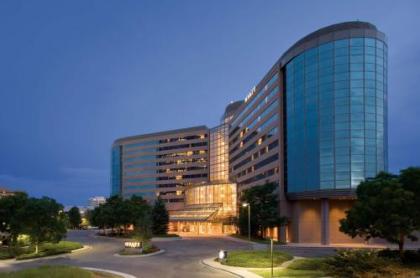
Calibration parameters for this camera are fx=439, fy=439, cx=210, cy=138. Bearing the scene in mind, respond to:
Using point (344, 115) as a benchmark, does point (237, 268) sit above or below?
below

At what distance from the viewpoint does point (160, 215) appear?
91.8 m

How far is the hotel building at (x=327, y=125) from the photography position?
6712 centimetres

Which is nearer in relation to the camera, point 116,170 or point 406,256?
point 406,256

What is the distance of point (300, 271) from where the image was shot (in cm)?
3306

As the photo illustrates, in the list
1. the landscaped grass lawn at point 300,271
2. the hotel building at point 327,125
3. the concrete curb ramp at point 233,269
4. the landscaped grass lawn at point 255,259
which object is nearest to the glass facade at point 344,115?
the hotel building at point 327,125

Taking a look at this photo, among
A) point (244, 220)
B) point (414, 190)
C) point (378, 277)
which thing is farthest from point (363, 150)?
point (378, 277)

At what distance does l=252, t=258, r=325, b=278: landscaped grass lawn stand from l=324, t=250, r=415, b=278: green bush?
4.11 feet

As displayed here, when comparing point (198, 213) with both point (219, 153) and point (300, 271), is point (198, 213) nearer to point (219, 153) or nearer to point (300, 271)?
point (219, 153)

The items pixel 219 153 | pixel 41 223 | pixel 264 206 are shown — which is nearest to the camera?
pixel 41 223

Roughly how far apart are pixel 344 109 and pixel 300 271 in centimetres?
4006

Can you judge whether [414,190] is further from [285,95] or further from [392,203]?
[285,95]

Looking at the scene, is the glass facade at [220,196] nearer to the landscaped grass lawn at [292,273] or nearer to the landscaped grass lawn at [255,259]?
the landscaped grass lawn at [255,259]

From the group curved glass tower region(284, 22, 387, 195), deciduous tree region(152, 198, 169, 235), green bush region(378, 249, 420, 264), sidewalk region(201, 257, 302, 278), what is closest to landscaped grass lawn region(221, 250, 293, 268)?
sidewalk region(201, 257, 302, 278)

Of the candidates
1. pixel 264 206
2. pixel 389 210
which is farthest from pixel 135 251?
pixel 264 206
